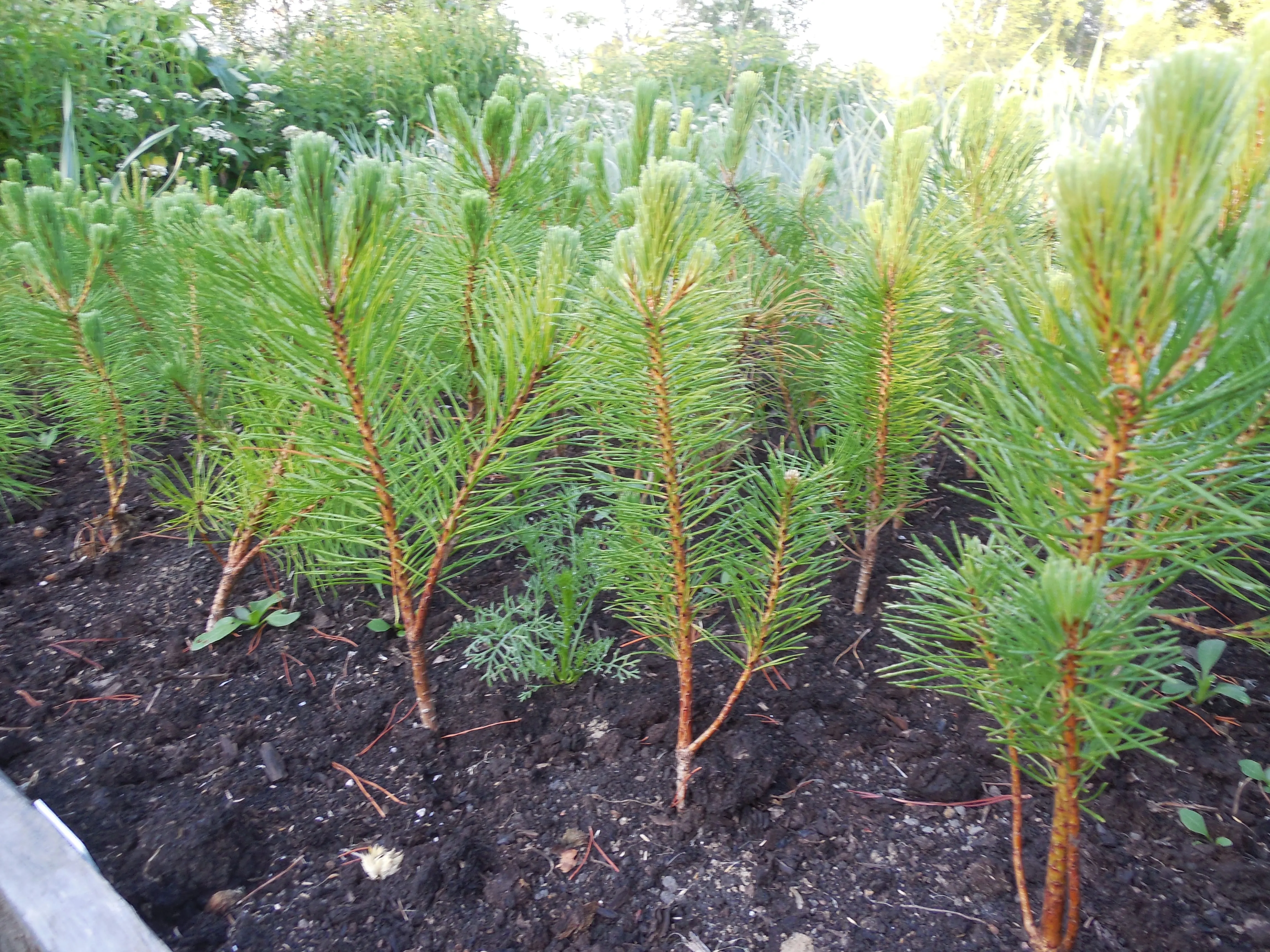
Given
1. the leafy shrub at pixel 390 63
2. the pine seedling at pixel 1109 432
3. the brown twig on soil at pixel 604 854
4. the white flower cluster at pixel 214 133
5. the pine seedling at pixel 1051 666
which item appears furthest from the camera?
the leafy shrub at pixel 390 63

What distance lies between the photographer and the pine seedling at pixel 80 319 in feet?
5.56

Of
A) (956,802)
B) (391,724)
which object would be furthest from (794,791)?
(391,724)

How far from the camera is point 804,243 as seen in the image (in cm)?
216

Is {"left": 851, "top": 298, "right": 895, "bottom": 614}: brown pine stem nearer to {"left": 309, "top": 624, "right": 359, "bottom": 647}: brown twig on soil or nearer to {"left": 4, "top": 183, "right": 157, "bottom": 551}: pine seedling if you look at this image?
{"left": 309, "top": 624, "right": 359, "bottom": 647}: brown twig on soil

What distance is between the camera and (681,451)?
3.87 ft

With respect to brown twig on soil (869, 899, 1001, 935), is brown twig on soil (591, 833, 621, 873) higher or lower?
lower

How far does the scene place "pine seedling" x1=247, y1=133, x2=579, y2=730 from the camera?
3.32ft

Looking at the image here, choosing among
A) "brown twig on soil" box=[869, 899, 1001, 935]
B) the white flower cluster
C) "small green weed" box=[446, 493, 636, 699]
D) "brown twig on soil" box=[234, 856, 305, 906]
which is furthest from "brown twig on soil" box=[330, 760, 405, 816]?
the white flower cluster

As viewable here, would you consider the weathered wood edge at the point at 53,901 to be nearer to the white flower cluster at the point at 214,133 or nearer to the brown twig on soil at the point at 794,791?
the brown twig on soil at the point at 794,791

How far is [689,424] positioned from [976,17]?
2392 cm

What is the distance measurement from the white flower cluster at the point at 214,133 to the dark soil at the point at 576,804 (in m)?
4.41

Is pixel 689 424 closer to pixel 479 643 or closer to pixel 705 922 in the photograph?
pixel 705 922

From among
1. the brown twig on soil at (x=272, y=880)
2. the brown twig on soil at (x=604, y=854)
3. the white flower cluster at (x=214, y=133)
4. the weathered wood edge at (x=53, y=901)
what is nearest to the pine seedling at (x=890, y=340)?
the brown twig on soil at (x=604, y=854)

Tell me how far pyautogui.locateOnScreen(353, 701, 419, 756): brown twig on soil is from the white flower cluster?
4.89m
